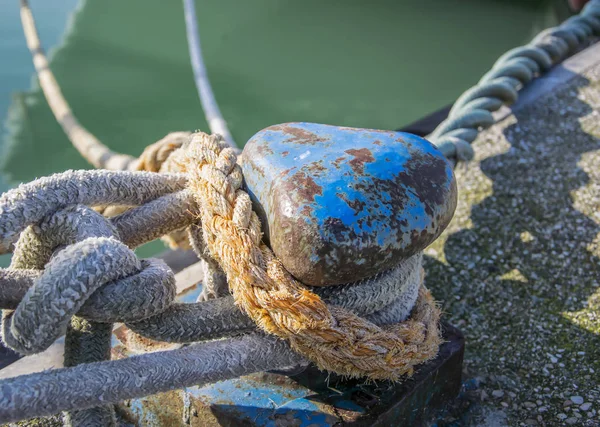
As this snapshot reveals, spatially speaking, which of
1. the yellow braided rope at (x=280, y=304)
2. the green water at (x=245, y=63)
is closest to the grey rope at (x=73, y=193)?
the yellow braided rope at (x=280, y=304)

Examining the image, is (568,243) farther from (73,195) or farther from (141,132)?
(141,132)

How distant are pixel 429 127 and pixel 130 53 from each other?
2417 millimetres

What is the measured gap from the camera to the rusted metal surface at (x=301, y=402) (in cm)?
116

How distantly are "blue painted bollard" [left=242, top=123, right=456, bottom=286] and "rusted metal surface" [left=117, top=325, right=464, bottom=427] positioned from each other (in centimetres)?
27

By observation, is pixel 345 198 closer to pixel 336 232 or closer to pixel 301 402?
pixel 336 232

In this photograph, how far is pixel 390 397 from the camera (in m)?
1.22

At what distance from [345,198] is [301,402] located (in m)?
0.41

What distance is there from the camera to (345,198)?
1.02m

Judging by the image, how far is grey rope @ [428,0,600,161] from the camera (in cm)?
204

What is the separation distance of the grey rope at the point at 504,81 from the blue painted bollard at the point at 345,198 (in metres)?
0.86

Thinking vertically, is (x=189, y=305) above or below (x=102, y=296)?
below

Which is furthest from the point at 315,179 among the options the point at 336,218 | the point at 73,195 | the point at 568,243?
the point at 568,243

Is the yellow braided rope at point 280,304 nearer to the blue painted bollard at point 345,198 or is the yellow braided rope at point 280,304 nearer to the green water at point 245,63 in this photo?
the blue painted bollard at point 345,198

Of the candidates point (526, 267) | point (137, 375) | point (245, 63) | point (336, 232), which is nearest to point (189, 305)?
point (137, 375)
